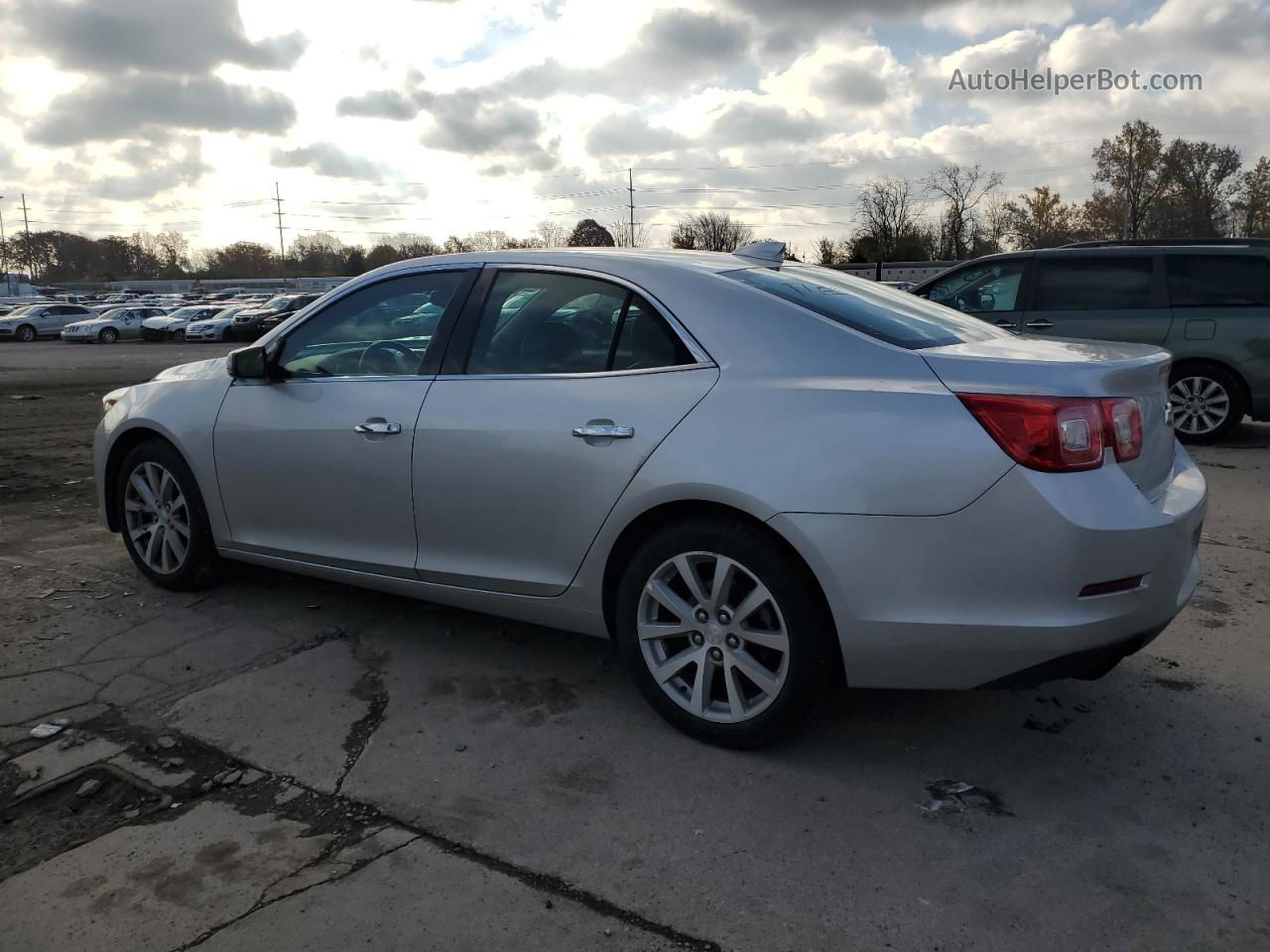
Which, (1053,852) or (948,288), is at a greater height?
(948,288)

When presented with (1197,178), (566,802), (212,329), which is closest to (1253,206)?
(1197,178)

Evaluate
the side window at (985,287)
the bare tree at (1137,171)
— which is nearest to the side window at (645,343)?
the side window at (985,287)

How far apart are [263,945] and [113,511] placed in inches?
137

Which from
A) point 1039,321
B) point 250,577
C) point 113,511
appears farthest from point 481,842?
point 1039,321

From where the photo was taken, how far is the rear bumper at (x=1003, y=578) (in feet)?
9.06

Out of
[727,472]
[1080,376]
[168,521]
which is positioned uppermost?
[1080,376]

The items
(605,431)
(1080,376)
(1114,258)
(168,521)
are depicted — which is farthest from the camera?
(1114,258)

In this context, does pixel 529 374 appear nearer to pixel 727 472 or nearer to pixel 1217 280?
pixel 727 472

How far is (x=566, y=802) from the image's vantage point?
3.02m

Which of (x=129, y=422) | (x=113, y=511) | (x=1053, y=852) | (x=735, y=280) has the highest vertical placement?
(x=735, y=280)

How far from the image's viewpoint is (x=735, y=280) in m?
3.50

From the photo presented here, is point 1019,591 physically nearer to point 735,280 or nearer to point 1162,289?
point 735,280

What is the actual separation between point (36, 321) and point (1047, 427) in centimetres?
4935

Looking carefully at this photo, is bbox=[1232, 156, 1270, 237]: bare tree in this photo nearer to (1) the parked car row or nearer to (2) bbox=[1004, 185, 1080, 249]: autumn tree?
(2) bbox=[1004, 185, 1080, 249]: autumn tree
